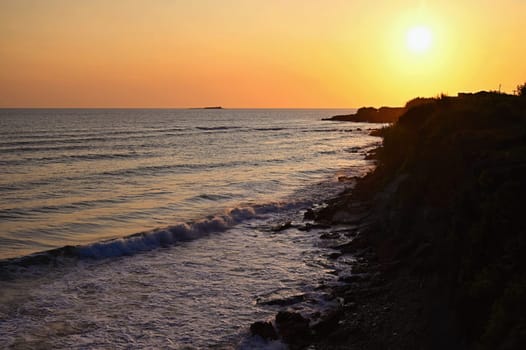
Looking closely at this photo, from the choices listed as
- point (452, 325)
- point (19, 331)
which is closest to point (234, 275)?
point (19, 331)

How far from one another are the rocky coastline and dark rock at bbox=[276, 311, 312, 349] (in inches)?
0.9

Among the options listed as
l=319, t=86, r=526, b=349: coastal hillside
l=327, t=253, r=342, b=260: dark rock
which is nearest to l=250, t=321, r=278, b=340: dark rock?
l=319, t=86, r=526, b=349: coastal hillside

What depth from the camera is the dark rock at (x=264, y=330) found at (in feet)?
34.7

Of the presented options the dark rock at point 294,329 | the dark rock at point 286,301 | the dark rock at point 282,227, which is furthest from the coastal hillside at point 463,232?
the dark rock at point 282,227

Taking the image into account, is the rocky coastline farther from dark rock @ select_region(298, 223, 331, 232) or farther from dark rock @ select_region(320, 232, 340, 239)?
dark rock @ select_region(298, 223, 331, 232)

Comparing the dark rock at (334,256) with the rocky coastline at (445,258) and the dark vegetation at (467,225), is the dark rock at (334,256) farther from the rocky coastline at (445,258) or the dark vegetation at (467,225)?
the dark vegetation at (467,225)

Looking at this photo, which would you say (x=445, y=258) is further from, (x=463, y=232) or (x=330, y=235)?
(x=330, y=235)

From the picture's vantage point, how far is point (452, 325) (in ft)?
29.1

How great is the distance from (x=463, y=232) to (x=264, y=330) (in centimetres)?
484

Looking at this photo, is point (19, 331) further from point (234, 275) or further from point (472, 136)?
point (472, 136)

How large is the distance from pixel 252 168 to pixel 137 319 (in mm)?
32586

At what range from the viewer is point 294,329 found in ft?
35.1

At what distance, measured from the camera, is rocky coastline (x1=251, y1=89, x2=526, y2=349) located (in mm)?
8281

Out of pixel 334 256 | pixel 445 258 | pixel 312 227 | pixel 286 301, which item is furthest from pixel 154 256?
pixel 445 258
